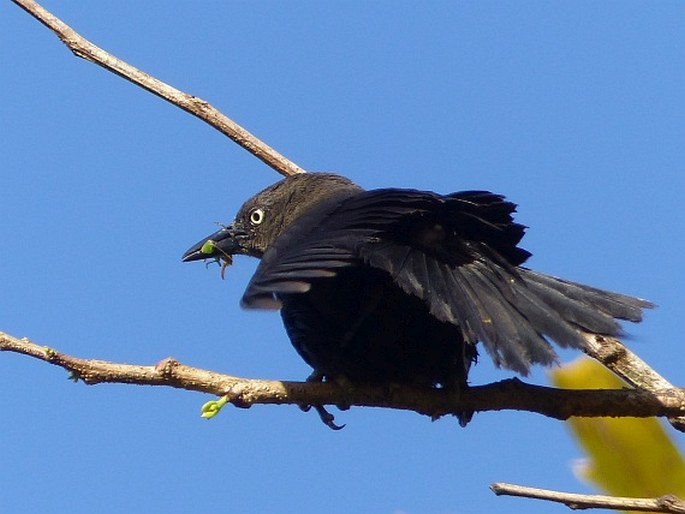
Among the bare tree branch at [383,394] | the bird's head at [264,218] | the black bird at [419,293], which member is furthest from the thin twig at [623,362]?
the bird's head at [264,218]

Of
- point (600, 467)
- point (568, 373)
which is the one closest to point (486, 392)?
point (568, 373)

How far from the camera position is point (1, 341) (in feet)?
7.25

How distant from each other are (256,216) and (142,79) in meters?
0.77

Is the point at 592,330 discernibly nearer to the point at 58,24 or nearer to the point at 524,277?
the point at 524,277

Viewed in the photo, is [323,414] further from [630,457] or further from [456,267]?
[630,457]

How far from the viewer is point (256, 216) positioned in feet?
13.5

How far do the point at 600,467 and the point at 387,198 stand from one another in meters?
1.15

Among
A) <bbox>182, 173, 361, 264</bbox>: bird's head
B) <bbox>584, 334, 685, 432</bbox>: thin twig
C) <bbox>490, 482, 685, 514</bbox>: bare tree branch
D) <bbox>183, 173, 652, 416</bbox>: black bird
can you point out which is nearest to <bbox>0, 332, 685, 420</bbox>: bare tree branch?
<bbox>183, 173, 652, 416</bbox>: black bird

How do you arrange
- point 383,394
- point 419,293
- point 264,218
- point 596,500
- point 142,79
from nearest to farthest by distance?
point 596,500 < point 419,293 < point 383,394 < point 142,79 < point 264,218

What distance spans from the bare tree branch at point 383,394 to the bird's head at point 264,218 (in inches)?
49.1

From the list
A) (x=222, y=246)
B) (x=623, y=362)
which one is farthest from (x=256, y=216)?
(x=623, y=362)

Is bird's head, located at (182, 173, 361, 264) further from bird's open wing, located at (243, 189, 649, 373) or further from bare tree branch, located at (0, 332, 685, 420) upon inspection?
bare tree branch, located at (0, 332, 685, 420)

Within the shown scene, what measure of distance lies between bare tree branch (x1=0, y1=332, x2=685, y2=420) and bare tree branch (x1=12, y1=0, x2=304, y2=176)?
4.56 feet

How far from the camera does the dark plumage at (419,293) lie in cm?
271
